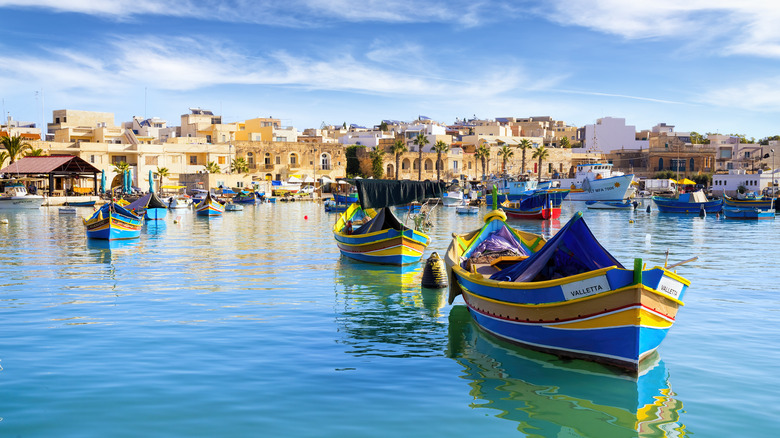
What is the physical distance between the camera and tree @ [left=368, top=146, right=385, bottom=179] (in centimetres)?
10905

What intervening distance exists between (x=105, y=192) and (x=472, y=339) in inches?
2806

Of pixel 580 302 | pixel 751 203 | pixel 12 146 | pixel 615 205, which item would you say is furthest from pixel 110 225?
pixel 615 205

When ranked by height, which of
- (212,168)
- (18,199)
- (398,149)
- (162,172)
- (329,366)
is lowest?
(329,366)

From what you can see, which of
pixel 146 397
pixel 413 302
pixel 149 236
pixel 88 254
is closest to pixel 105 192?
pixel 149 236

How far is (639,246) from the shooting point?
110 feet

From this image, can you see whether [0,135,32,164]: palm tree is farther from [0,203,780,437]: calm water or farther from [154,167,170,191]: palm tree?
[0,203,780,437]: calm water

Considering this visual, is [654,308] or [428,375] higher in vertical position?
[654,308]

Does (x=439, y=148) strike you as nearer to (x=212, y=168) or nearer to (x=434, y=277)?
(x=212, y=168)

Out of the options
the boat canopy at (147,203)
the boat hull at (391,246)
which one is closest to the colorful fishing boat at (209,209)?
the boat canopy at (147,203)

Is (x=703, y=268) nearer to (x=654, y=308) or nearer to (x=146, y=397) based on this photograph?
(x=654, y=308)

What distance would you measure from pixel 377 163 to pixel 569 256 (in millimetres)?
97846

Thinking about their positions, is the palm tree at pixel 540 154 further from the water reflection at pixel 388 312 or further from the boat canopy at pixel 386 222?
Answer: the water reflection at pixel 388 312

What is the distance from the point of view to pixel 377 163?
110 m

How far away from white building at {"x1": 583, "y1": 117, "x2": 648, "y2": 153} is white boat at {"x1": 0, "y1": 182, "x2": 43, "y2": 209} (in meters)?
93.3
